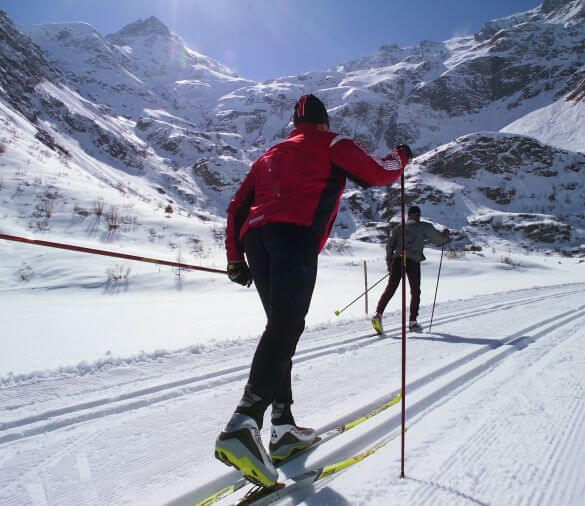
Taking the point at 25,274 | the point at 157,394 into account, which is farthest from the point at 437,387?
the point at 25,274

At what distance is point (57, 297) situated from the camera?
656cm

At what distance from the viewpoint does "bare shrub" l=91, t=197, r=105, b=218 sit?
11784mm

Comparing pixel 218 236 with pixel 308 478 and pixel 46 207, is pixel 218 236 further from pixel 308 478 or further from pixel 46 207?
pixel 308 478

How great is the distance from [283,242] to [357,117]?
117383 millimetres

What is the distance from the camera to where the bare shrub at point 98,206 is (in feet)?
38.7

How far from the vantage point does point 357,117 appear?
111 metres

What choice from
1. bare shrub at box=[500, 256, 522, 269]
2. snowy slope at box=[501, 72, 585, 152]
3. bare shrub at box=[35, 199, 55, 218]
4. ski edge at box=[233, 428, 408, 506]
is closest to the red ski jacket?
ski edge at box=[233, 428, 408, 506]

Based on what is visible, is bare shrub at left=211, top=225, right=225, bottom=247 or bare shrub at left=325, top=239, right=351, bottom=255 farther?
bare shrub at left=325, top=239, right=351, bottom=255

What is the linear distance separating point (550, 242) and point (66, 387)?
52.9 m

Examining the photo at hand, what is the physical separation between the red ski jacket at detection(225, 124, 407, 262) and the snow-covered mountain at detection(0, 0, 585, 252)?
11.1 metres

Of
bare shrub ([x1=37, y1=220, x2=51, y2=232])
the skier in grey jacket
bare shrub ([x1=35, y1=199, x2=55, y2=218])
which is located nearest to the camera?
the skier in grey jacket

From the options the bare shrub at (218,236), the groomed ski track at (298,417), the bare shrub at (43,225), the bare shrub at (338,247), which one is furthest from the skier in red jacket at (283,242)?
the bare shrub at (338,247)

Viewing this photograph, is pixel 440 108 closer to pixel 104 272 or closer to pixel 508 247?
pixel 508 247

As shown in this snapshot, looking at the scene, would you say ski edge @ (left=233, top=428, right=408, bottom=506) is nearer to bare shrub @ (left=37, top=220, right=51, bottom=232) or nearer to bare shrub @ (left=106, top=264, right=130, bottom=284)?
bare shrub @ (left=106, top=264, right=130, bottom=284)
